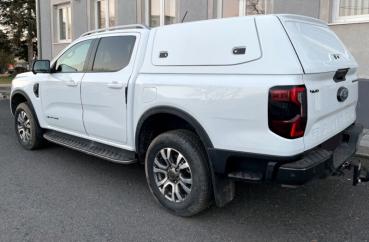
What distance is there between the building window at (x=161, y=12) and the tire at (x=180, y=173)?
7736 millimetres

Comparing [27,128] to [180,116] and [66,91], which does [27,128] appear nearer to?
[66,91]

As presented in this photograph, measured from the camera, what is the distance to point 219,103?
3.14 metres

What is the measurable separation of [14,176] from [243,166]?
10.3 ft

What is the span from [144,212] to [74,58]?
239 cm

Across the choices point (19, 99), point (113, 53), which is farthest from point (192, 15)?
point (113, 53)

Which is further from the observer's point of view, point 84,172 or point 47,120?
point 47,120

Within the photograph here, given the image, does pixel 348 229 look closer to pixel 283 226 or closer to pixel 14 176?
pixel 283 226

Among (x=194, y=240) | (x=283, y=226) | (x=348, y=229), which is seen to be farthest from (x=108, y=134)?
(x=348, y=229)

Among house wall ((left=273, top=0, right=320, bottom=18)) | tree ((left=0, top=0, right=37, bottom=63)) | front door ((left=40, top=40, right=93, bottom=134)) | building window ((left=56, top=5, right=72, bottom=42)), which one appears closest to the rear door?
front door ((left=40, top=40, right=93, bottom=134))

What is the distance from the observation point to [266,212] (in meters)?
3.77

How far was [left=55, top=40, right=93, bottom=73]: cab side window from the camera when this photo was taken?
487 centimetres

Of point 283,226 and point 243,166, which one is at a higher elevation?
point 243,166

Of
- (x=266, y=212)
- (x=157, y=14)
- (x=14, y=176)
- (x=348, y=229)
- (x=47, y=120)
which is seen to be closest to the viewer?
(x=348, y=229)

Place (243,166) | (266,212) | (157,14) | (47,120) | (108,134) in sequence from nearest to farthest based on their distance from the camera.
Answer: (243,166)
(266,212)
(108,134)
(47,120)
(157,14)
